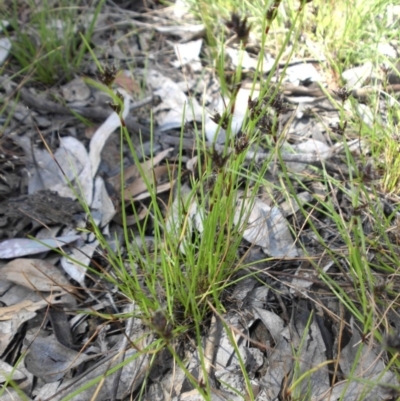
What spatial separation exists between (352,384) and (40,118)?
162 cm

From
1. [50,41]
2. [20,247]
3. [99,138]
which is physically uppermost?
[50,41]

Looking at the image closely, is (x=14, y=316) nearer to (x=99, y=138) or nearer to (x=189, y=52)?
(x=99, y=138)

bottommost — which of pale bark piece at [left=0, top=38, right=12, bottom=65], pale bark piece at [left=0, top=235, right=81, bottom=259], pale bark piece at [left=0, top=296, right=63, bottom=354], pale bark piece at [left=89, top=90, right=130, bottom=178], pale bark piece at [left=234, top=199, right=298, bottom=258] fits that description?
pale bark piece at [left=0, top=296, right=63, bottom=354]

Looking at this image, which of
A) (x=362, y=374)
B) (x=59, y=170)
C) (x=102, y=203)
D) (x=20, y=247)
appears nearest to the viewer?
(x=362, y=374)

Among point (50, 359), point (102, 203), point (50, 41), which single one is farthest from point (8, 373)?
point (50, 41)

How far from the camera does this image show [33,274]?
1.62 meters

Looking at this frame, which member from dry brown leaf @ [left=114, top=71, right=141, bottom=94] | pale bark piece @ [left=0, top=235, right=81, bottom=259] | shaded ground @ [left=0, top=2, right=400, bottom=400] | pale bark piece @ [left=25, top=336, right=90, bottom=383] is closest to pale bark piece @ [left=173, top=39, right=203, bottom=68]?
shaded ground @ [left=0, top=2, right=400, bottom=400]

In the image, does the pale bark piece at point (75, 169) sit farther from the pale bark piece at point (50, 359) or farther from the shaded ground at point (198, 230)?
the pale bark piece at point (50, 359)

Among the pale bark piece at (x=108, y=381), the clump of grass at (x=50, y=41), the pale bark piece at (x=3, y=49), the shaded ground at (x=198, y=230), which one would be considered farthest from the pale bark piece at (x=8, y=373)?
the pale bark piece at (x=3, y=49)

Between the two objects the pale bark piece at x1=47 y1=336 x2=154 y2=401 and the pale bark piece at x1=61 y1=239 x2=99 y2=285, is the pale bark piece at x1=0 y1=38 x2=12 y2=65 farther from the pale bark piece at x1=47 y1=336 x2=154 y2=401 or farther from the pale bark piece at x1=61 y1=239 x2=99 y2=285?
the pale bark piece at x1=47 y1=336 x2=154 y2=401

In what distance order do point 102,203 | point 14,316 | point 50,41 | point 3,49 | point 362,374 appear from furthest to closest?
point 3,49 < point 50,41 < point 102,203 < point 14,316 < point 362,374

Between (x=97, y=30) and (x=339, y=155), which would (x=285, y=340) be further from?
(x=97, y=30)

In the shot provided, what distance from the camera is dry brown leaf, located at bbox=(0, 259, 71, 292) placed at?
1.61m

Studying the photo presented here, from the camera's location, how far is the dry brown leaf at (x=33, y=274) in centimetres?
161
